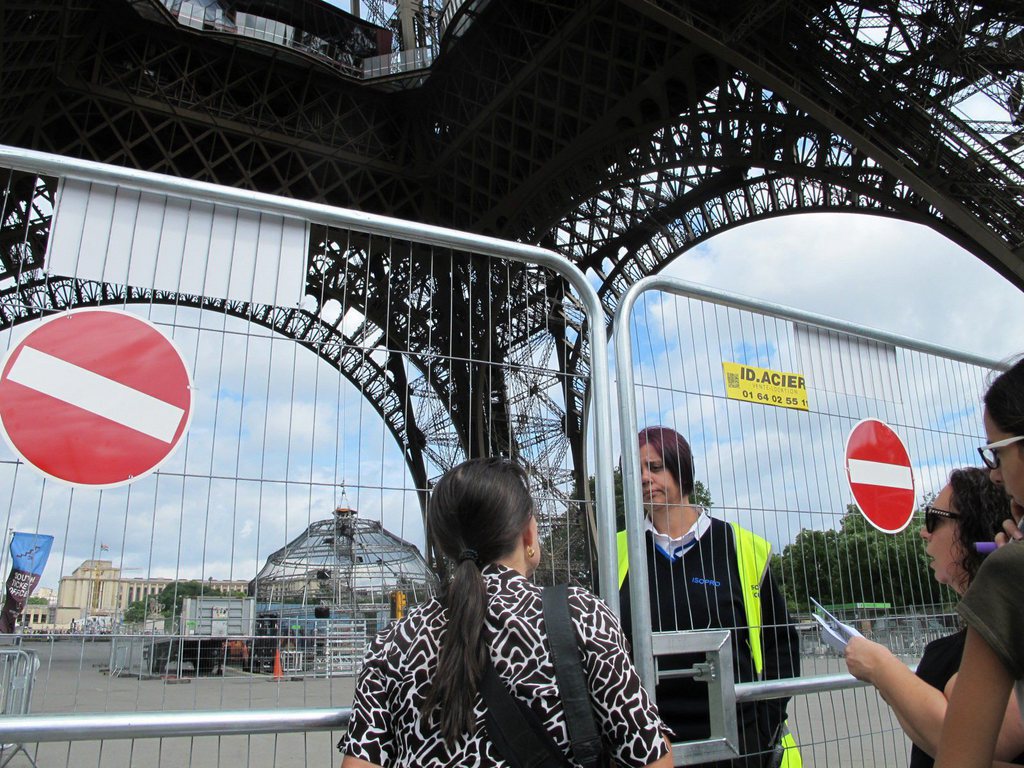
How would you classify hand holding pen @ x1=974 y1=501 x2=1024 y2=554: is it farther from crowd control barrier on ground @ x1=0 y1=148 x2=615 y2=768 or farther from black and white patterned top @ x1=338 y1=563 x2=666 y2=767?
crowd control barrier on ground @ x1=0 y1=148 x2=615 y2=768

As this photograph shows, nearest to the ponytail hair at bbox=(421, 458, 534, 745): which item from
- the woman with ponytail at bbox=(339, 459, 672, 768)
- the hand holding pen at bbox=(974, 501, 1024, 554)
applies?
the woman with ponytail at bbox=(339, 459, 672, 768)

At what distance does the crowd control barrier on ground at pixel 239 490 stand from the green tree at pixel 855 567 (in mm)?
789

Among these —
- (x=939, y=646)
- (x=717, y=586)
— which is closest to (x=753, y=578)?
(x=717, y=586)

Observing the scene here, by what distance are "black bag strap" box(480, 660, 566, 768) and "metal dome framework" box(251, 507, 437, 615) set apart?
2.31ft

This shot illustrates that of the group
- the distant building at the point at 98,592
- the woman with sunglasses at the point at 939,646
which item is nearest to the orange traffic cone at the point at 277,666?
the distant building at the point at 98,592

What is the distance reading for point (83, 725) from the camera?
1.55 metres

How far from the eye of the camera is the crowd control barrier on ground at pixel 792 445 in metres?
2.42

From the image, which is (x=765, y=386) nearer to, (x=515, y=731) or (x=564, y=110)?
(x=515, y=731)

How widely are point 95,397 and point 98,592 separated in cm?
44

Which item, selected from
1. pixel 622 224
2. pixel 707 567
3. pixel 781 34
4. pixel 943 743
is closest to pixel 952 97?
pixel 781 34

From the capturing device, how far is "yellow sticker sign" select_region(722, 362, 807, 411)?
2.67 m

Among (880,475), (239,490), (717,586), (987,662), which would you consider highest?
(880,475)

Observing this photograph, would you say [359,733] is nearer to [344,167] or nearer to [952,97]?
[952,97]

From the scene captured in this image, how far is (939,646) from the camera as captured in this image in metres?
1.82
